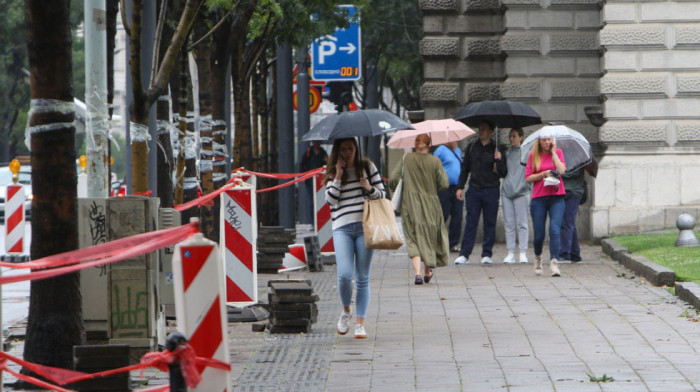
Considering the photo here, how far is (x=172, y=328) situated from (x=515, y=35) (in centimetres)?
1127

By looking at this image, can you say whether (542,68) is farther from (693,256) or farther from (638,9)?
(693,256)

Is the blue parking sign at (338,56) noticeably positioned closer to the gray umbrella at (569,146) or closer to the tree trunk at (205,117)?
the tree trunk at (205,117)

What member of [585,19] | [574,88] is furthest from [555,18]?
[574,88]

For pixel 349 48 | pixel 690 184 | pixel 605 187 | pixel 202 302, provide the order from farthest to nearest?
pixel 349 48 < pixel 605 187 < pixel 690 184 < pixel 202 302

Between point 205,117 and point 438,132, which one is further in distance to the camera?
point 438,132

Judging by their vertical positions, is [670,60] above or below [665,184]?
above

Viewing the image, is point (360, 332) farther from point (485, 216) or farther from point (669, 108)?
point (669, 108)

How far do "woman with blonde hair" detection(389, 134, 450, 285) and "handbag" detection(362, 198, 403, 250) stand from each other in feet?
12.9

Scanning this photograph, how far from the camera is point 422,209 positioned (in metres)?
13.7

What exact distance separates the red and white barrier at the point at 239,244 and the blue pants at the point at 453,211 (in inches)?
296

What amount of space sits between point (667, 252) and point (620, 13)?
5.20 meters

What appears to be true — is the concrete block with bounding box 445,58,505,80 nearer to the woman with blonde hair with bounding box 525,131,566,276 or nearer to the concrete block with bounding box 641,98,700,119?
A: the concrete block with bounding box 641,98,700,119

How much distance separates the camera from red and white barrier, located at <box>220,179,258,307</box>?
1119 centimetres

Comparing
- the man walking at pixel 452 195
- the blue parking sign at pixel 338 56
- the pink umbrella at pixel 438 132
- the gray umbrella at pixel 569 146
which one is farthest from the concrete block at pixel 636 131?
the blue parking sign at pixel 338 56
